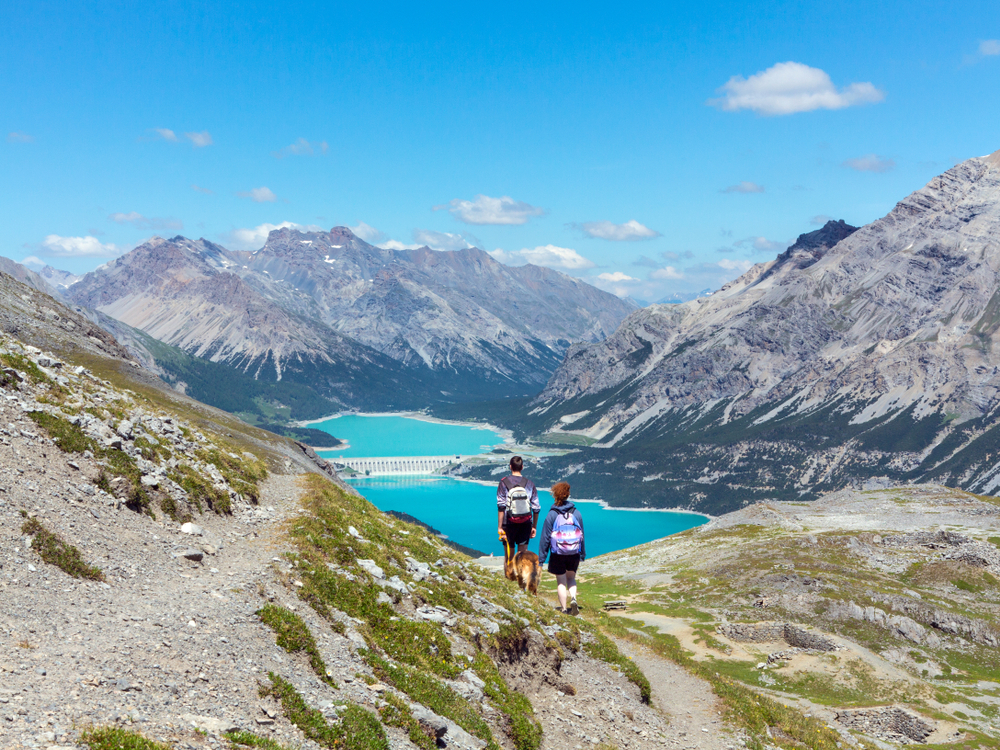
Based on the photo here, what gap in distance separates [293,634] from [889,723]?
4393 centimetres

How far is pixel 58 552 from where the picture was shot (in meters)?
20.9

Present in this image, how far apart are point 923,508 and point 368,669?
15455cm

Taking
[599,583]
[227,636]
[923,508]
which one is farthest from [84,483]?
[923,508]

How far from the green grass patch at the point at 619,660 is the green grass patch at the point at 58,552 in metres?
19.4

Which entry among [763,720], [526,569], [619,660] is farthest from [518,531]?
[763,720]

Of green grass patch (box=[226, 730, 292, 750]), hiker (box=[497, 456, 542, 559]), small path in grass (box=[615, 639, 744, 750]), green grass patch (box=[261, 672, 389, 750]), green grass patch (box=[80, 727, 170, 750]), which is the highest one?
hiker (box=[497, 456, 542, 559])

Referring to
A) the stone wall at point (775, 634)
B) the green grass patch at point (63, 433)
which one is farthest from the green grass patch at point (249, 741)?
the stone wall at point (775, 634)

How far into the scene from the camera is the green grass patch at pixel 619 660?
3041 cm

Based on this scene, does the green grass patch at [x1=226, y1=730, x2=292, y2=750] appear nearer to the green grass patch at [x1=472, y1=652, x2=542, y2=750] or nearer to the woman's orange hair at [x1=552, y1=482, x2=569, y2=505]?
the green grass patch at [x1=472, y1=652, x2=542, y2=750]

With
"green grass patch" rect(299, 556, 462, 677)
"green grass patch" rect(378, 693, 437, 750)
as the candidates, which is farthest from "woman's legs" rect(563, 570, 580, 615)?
"green grass patch" rect(378, 693, 437, 750)

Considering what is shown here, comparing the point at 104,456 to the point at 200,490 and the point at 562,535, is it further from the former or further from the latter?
the point at 562,535

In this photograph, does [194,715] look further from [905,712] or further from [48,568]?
[905,712]

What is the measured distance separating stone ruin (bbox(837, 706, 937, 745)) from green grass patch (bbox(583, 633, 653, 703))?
23.2m

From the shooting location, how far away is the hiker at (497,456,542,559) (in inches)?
1146
